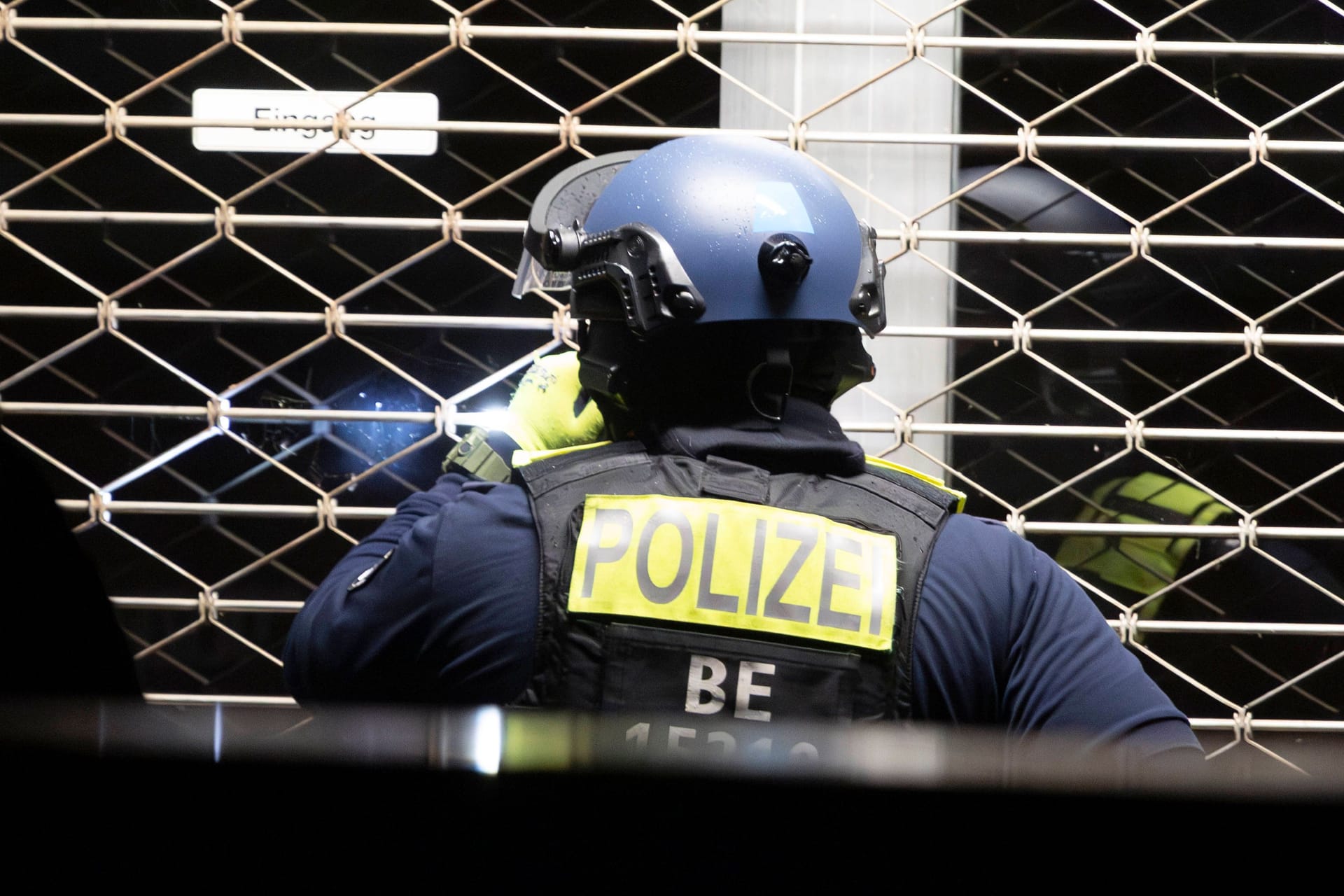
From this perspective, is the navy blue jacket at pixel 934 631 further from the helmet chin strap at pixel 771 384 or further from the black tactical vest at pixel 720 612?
the helmet chin strap at pixel 771 384

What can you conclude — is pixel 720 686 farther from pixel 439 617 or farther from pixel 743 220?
pixel 743 220

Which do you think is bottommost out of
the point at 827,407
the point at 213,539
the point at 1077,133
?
the point at 213,539

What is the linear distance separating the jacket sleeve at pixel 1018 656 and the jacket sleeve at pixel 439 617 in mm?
352

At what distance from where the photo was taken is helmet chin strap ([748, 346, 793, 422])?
98cm

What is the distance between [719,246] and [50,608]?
0.68m

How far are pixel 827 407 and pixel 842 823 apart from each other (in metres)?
0.85

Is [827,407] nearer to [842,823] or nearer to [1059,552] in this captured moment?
[1059,552]

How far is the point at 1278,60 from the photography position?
145 centimetres

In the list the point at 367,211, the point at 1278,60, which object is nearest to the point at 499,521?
the point at 367,211

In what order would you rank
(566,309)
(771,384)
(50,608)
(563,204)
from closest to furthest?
(50,608)
(771,384)
(563,204)
(566,309)

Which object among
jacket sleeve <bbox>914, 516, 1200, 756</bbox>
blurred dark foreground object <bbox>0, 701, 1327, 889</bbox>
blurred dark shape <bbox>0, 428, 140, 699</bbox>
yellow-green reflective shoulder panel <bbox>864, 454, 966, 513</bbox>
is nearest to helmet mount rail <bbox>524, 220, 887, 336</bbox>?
yellow-green reflective shoulder panel <bbox>864, 454, 966, 513</bbox>

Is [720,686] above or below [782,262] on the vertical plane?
below

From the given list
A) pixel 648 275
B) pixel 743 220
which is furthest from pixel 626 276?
pixel 743 220

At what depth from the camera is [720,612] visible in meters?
0.88
